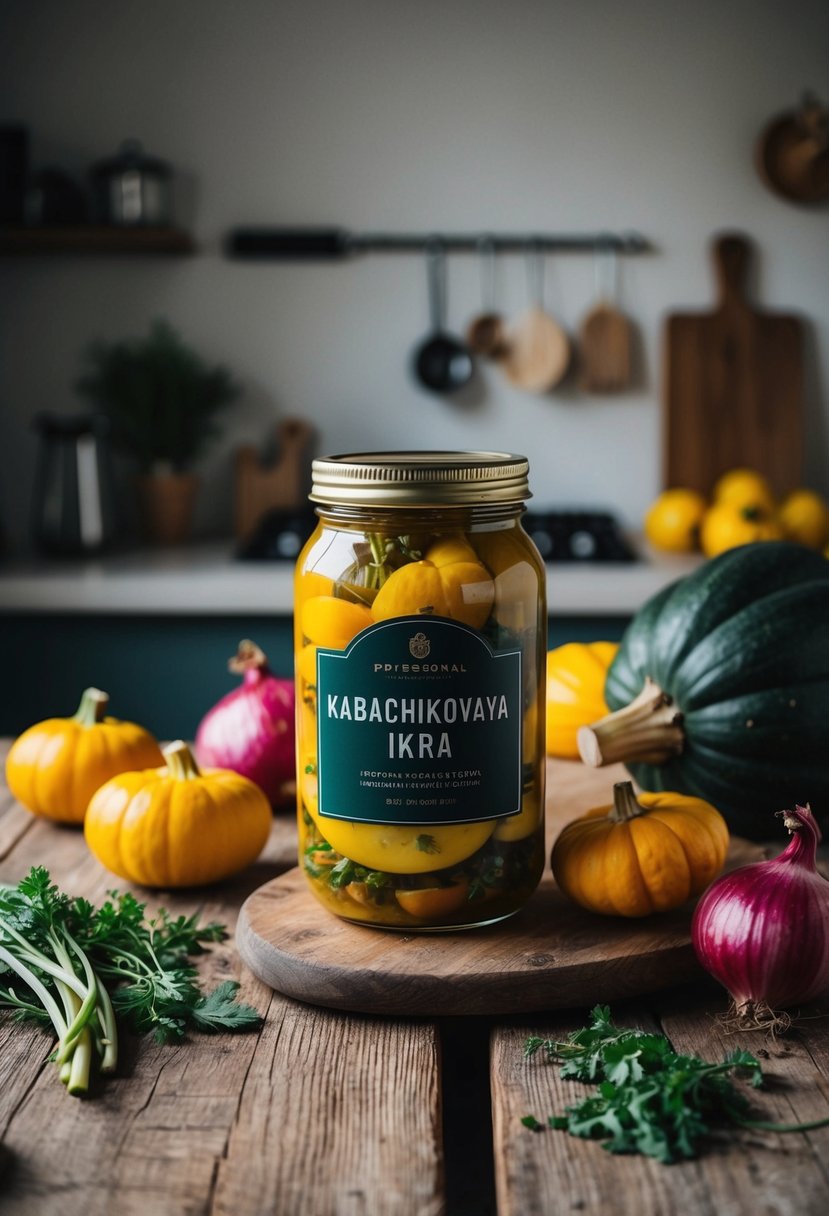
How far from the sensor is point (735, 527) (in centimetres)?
248

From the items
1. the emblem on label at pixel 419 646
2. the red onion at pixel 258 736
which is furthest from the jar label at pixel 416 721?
the red onion at pixel 258 736

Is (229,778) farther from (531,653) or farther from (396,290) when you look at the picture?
(396,290)

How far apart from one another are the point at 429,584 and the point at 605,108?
240cm

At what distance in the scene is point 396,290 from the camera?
2863 millimetres

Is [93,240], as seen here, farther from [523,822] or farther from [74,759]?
[523,822]

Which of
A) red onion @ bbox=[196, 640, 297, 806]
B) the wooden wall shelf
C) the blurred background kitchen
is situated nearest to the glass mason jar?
red onion @ bbox=[196, 640, 297, 806]

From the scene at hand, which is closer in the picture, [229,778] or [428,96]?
[229,778]

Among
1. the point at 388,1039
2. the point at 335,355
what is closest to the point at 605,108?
the point at 335,355

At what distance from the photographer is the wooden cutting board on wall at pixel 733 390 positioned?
9.37 feet

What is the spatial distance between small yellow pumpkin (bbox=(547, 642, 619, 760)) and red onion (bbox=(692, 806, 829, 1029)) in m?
0.43

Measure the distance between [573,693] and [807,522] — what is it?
5.19 feet

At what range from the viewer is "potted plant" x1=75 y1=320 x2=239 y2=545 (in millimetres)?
2795

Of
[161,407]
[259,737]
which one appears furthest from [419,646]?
[161,407]

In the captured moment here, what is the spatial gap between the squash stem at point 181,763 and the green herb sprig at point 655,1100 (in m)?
0.36
